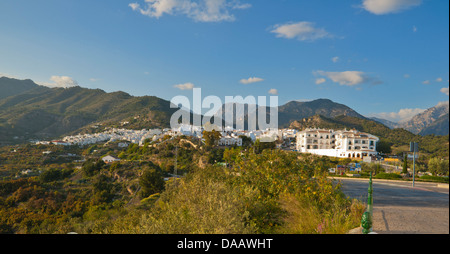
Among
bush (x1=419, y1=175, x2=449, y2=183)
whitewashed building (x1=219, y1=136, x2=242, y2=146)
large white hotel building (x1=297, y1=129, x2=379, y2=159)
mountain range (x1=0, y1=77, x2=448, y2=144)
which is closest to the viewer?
bush (x1=419, y1=175, x2=449, y2=183)

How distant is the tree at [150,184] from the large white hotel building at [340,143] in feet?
107

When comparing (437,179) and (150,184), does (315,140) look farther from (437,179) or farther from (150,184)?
(437,179)

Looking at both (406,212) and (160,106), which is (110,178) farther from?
(160,106)

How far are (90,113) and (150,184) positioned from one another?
339 ft

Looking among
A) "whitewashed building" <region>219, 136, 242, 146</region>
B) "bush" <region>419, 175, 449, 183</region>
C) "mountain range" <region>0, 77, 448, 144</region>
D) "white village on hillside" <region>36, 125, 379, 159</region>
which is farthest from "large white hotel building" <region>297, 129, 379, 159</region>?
"mountain range" <region>0, 77, 448, 144</region>

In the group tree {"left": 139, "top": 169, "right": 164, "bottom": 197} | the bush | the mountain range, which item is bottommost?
tree {"left": 139, "top": 169, "right": 164, "bottom": 197}

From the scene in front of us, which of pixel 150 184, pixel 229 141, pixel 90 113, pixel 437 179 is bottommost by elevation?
pixel 150 184

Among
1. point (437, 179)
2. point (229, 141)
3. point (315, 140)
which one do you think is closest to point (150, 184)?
point (437, 179)

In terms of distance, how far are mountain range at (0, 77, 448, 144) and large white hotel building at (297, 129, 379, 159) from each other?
27.5m

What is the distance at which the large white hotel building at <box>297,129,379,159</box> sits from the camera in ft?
160

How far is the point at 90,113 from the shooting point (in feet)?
392

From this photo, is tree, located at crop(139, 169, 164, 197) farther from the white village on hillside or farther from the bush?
the bush
